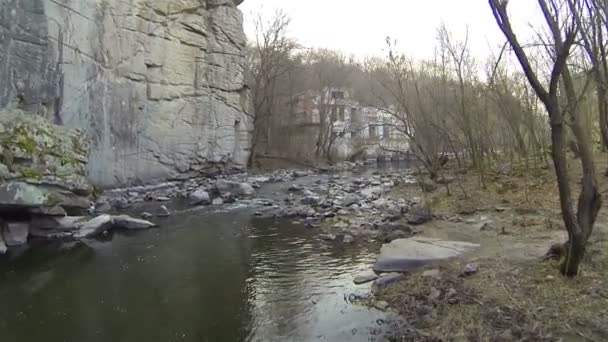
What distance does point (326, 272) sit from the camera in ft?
21.1

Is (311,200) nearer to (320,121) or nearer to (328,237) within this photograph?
(328,237)

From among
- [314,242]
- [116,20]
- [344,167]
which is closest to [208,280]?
[314,242]

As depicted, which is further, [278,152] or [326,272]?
[278,152]

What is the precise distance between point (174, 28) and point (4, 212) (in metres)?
12.9

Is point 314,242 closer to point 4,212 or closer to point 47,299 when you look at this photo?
point 47,299

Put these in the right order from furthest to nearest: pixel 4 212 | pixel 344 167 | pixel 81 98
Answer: pixel 344 167 → pixel 81 98 → pixel 4 212

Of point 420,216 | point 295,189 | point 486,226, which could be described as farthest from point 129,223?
point 295,189

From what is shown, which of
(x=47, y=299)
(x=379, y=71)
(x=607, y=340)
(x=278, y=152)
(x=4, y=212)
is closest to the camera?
(x=607, y=340)

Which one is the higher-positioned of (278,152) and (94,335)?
(278,152)

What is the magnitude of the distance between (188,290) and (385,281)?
265cm

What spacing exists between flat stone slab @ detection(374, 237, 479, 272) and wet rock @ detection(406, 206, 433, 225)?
2189mm

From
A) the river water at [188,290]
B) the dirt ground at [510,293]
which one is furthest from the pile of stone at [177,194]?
the dirt ground at [510,293]

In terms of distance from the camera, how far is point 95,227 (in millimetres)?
9539

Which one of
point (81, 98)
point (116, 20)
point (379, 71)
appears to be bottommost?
point (81, 98)
